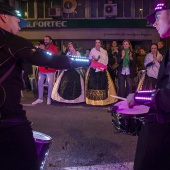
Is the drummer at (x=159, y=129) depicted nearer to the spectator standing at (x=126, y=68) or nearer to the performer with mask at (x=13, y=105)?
the performer with mask at (x=13, y=105)

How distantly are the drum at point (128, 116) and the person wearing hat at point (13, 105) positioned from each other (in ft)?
→ 2.72

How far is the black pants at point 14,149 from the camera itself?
222 centimetres

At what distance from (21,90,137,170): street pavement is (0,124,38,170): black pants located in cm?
129

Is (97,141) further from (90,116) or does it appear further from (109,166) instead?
(90,116)

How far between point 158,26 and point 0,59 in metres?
1.17

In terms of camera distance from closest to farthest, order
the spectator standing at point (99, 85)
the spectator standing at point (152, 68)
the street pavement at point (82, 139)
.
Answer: the street pavement at point (82, 139)
the spectator standing at point (152, 68)
the spectator standing at point (99, 85)

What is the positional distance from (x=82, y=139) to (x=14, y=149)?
12.1 ft

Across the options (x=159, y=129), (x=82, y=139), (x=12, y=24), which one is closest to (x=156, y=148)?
(x=159, y=129)

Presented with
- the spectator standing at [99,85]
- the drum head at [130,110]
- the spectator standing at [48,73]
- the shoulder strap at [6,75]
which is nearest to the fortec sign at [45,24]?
the spectator standing at [48,73]

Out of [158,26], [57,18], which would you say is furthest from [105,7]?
[158,26]

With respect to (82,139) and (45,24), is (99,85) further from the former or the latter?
(45,24)

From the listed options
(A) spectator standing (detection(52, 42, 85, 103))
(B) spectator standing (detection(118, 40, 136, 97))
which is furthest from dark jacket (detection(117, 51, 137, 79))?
(A) spectator standing (detection(52, 42, 85, 103))

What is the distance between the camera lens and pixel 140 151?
7.77 feet

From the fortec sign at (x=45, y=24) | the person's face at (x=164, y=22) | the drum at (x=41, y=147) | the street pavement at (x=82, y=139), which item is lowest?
the street pavement at (x=82, y=139)
